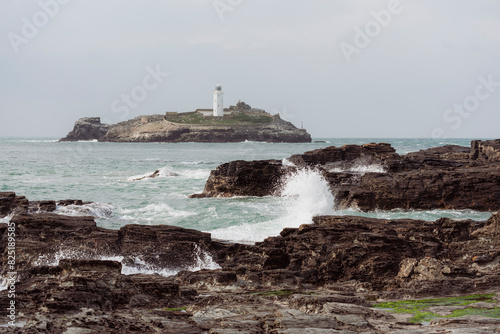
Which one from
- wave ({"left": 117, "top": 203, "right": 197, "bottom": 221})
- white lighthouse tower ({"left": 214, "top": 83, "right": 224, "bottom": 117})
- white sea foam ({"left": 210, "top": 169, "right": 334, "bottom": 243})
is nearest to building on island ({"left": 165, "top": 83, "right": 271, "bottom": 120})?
white lighthouse tower ({"left": 214, "top": 83, "right": 224, "bottom": 117})

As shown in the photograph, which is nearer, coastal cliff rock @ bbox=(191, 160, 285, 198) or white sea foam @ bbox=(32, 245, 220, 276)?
white sea foam @ bbox=(32, 245, 220, 276)

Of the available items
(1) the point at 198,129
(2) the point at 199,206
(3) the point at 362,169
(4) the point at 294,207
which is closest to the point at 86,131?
(1) the point at 198,129

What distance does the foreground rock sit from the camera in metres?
20.3

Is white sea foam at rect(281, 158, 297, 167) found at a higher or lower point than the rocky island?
lower

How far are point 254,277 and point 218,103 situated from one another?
141 meters

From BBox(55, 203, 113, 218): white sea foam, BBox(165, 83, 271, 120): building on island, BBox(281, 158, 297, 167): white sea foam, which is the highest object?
BBox(165, 83, 271, 120): building on island

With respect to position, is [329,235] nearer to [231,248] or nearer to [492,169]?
[231,248]

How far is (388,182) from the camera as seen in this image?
68.9 ft

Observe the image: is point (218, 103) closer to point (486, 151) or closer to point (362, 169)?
point (486, 151)

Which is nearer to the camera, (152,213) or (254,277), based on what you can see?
(254,277)

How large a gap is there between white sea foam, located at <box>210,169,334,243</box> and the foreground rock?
42 cm

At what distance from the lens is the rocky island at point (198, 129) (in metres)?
141

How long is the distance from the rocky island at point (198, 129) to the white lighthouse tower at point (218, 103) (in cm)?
188

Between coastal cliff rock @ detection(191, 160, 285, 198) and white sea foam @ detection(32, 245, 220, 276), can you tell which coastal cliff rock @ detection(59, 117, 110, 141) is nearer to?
coastal cliff rock @ detection(191, 160, 285, 198)
